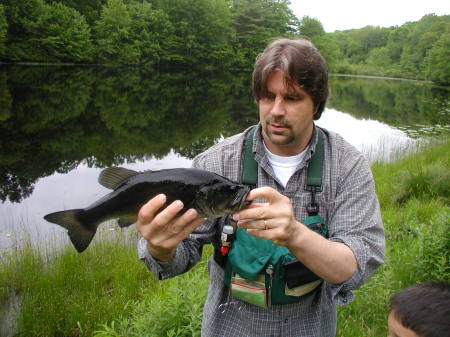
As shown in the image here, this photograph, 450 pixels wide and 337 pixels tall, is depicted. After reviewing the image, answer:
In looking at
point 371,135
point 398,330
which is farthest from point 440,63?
point 398,330

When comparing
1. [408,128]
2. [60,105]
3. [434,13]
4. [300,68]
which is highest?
[434,13]

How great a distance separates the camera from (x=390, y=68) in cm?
10819

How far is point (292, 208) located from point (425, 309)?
898 millimetres

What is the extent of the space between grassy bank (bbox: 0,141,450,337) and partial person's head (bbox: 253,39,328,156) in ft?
6.50

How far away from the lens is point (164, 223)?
2.22 metres

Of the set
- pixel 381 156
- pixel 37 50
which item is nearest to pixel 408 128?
pixel 381 156

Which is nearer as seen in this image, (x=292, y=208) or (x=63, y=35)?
(x=292, y=208)

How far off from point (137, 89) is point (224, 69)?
35432 mm

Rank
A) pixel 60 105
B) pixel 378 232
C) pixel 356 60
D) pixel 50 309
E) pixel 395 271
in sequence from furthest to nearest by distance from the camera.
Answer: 1. pixel 356 60
2. pixel 60 105
3. pixel 50 309
4. pixel 395 271
5. pixel 378 232

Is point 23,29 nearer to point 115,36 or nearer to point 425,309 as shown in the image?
point 115,36

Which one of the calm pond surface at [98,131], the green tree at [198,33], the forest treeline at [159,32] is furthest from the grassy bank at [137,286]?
the green tree at [198,33]

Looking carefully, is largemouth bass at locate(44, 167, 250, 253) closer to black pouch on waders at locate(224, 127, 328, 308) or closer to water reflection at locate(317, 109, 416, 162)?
black pouch on waders at locate(224, 127, 328, 308)

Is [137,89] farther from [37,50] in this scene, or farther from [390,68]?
[390,68]

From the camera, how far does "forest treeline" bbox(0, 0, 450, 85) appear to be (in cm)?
4509
